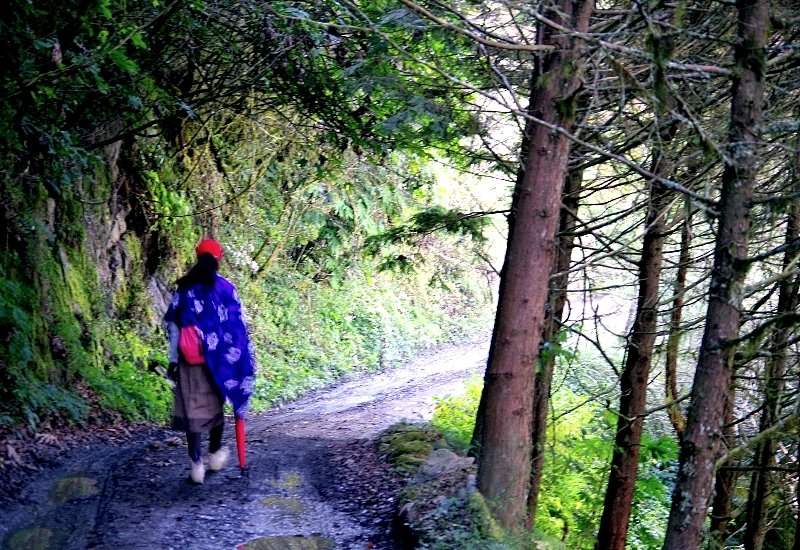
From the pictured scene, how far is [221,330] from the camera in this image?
694 centimetres

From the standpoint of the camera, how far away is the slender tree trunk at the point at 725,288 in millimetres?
4457

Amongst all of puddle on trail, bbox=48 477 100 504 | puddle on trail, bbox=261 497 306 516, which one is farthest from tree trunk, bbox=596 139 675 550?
puddle on trail, bbox=48 477 100 504

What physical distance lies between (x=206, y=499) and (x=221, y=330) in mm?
1558

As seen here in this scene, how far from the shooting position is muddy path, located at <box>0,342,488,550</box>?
5.88 metres

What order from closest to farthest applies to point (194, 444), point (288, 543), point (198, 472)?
1. point (288, 543)
2. point (194, 444)
3. point (198, 472)

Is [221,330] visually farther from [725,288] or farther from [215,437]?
[725,288]

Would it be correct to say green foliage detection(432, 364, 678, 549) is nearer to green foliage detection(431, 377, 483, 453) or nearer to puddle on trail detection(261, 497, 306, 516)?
green foliage detection(431, 377, 483, 453)

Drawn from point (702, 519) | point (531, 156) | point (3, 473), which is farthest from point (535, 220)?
point (3, 473)

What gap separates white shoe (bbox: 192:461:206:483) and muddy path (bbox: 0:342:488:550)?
84mm

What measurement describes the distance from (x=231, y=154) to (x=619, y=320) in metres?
20.1

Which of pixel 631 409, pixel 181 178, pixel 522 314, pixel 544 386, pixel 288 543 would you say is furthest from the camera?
pixel 181 178

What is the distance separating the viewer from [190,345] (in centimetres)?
680

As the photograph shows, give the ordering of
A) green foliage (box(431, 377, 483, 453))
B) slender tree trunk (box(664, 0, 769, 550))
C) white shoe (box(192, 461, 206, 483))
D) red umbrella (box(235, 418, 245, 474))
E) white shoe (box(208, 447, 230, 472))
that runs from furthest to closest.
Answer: green foliage (box(431, 377, 483, 453))
white shoe (box(208, 447, 230, 472))
red umbrella (box(235, 418, 245, 474))
white shoe (box(192, 461, 206, 483))
slender tree trunk (box(664, 0, 769, 550))

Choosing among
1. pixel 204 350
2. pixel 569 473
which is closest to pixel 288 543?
pixel 204 350
